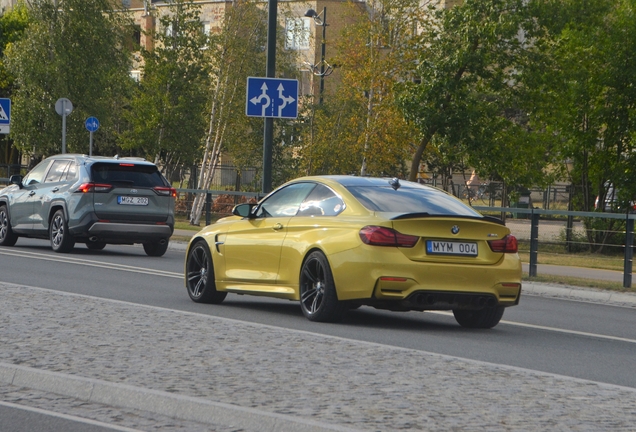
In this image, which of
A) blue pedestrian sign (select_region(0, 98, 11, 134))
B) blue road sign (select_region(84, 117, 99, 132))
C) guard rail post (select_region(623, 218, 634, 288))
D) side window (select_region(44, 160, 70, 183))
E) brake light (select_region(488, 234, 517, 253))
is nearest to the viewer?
brake light (select_region(488, 234, 517, 253))

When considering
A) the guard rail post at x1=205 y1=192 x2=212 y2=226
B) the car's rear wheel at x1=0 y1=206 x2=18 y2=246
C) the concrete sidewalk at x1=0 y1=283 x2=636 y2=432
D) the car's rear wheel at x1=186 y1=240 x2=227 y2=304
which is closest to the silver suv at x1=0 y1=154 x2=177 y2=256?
the car's rear wheel at x1=0 y1=206 x2=18 y2=246

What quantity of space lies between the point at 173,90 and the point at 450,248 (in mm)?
39916

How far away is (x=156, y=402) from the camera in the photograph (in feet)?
23.5

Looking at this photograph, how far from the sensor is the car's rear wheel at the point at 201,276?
1359 cm

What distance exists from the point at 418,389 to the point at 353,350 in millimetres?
1755

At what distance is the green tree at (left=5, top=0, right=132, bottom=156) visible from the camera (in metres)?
47.2

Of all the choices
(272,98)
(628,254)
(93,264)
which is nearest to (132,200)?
(93,264)

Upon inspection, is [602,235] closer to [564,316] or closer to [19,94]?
[564,316]

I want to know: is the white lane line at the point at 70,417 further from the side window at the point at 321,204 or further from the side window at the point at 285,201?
the side window at the point at 285,201

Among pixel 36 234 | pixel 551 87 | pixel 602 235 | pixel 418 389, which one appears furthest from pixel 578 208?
pixel 418 389

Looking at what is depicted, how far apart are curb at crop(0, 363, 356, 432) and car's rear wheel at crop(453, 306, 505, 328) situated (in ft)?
17.9

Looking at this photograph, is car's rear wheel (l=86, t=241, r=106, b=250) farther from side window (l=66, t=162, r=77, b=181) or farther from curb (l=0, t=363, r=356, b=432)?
curb (l=0, t=363, r=356, b=432)

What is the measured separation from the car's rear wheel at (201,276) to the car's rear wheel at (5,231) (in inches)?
387

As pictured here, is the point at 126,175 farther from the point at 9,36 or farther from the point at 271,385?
the point at 9,36
